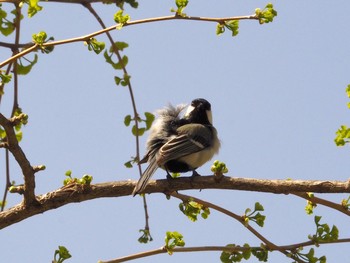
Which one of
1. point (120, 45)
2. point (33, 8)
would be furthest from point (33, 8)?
point (120, 45)

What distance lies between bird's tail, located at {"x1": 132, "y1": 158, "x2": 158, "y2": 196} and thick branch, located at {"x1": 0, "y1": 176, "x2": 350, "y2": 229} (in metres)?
0.05

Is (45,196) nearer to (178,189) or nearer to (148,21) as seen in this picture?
(178,189)

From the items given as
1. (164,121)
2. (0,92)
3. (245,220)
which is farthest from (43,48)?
(164,121)

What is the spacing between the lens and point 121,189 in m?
4.19

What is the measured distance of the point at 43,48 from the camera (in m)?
3.69

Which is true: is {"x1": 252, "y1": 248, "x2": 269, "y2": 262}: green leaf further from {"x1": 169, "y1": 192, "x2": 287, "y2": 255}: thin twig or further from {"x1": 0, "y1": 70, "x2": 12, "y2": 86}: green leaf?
{"x1": 0, "y1": 70, "x2": 12, "y2": 86}: green leaf

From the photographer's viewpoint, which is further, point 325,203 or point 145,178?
point 145,178

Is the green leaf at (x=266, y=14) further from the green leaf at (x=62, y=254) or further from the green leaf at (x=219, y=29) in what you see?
the green leaf at (x=62, y=254)

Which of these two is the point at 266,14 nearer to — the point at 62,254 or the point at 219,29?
the point at 219,29

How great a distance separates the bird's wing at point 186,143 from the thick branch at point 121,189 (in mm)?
839

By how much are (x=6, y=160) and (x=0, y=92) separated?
0.42 m

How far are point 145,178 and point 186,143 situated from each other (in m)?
1.23

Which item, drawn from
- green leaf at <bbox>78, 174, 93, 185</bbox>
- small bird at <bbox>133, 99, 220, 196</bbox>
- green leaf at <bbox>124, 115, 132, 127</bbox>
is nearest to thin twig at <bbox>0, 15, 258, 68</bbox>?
green leaf at <bbox>124, 115, 132, 127</bbox>

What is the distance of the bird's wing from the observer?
5223mm
